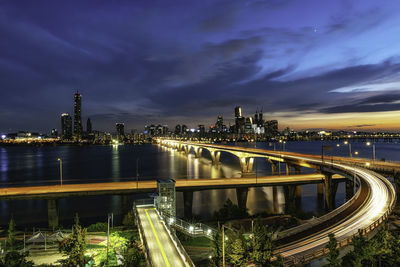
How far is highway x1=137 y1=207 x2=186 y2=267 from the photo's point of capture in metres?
21.3

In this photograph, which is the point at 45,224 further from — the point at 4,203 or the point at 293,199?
the point at 293,199

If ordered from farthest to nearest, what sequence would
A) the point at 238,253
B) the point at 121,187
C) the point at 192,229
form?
the point at 121,187
the point at 192,229
the point at 238,253

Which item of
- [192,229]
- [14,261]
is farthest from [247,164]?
[14,261]

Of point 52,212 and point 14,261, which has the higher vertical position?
point 14,261

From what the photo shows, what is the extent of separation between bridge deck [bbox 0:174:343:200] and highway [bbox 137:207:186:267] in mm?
18811

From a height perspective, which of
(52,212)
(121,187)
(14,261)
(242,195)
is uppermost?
(121,187)

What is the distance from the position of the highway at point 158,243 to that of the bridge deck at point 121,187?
61.7 ft

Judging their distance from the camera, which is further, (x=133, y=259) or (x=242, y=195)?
(x=242, y=195)

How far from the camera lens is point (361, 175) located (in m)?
47.4

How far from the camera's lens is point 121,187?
5172cm

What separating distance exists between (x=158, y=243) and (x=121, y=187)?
29.6 m

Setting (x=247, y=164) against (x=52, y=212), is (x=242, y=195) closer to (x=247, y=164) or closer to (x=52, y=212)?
(x=52, y=212)

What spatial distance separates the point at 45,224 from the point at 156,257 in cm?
4076

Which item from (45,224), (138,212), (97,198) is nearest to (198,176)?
(97,198)
